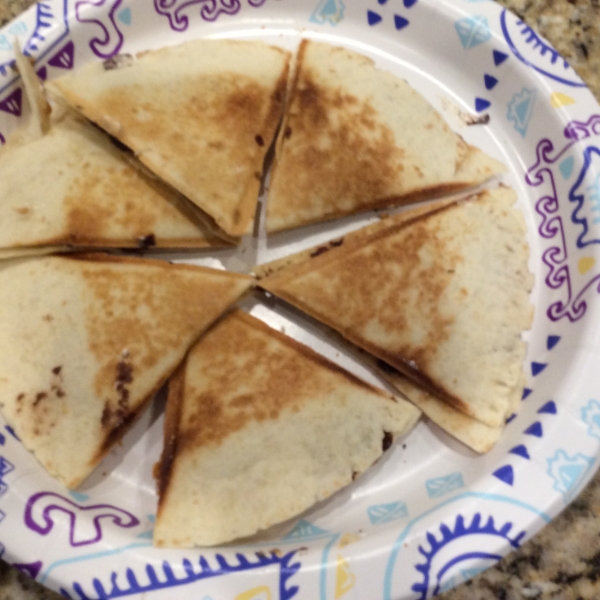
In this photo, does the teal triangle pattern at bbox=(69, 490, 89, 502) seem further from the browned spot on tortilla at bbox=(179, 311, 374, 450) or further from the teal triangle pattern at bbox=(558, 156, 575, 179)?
the teal triangle pattern at bbox=(558, 156, 575, 179)

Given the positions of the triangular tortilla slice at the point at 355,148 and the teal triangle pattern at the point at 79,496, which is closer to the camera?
the teal triangle pattern at the point at 79,496

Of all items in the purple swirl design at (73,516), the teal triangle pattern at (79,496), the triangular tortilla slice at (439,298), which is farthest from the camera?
the triangular tortilla slice at (439,298)

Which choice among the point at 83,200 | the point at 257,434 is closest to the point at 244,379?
the point at 257,434

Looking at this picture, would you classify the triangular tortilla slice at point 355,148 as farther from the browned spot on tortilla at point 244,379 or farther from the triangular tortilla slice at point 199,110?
the browned spot on tortilla at point 244,379

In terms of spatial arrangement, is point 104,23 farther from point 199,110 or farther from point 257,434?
point 257,434

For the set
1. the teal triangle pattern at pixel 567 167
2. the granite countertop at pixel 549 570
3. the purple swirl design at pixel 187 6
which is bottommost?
the granite countertop at pixel 549 570

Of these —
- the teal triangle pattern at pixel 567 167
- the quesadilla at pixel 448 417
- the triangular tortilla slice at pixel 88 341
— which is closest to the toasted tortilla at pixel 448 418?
the quesadilla at pixel 448 417
